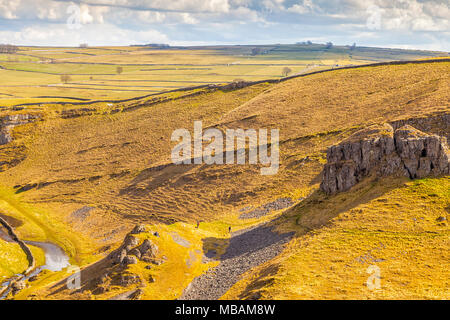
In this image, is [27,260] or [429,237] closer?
[429,237]

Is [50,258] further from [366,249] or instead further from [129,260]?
[366,249]

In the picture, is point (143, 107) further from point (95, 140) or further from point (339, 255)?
point (339, 255)

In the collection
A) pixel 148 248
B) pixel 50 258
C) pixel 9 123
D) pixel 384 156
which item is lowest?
pixel 50 258

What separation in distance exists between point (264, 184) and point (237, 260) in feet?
106

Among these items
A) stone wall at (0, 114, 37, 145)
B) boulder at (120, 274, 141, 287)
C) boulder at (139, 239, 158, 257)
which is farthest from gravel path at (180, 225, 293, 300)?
stone wall at (0, 114, 37, 145)

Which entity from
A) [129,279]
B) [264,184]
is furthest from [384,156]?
[129,279]

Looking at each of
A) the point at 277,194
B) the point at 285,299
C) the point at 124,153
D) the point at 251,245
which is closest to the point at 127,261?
the point at 251,245

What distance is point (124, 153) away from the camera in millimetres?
120312

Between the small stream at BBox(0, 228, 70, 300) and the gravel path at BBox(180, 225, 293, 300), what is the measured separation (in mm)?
30436

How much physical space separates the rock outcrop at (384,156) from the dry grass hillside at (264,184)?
82.9 inches

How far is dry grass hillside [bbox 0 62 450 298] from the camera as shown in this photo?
154 feet

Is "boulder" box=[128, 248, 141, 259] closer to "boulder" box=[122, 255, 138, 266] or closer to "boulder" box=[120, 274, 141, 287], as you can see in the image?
"boulder" box=[122, 255, 138, 266]

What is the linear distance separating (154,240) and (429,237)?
35.5m

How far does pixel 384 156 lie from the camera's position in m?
61.4
